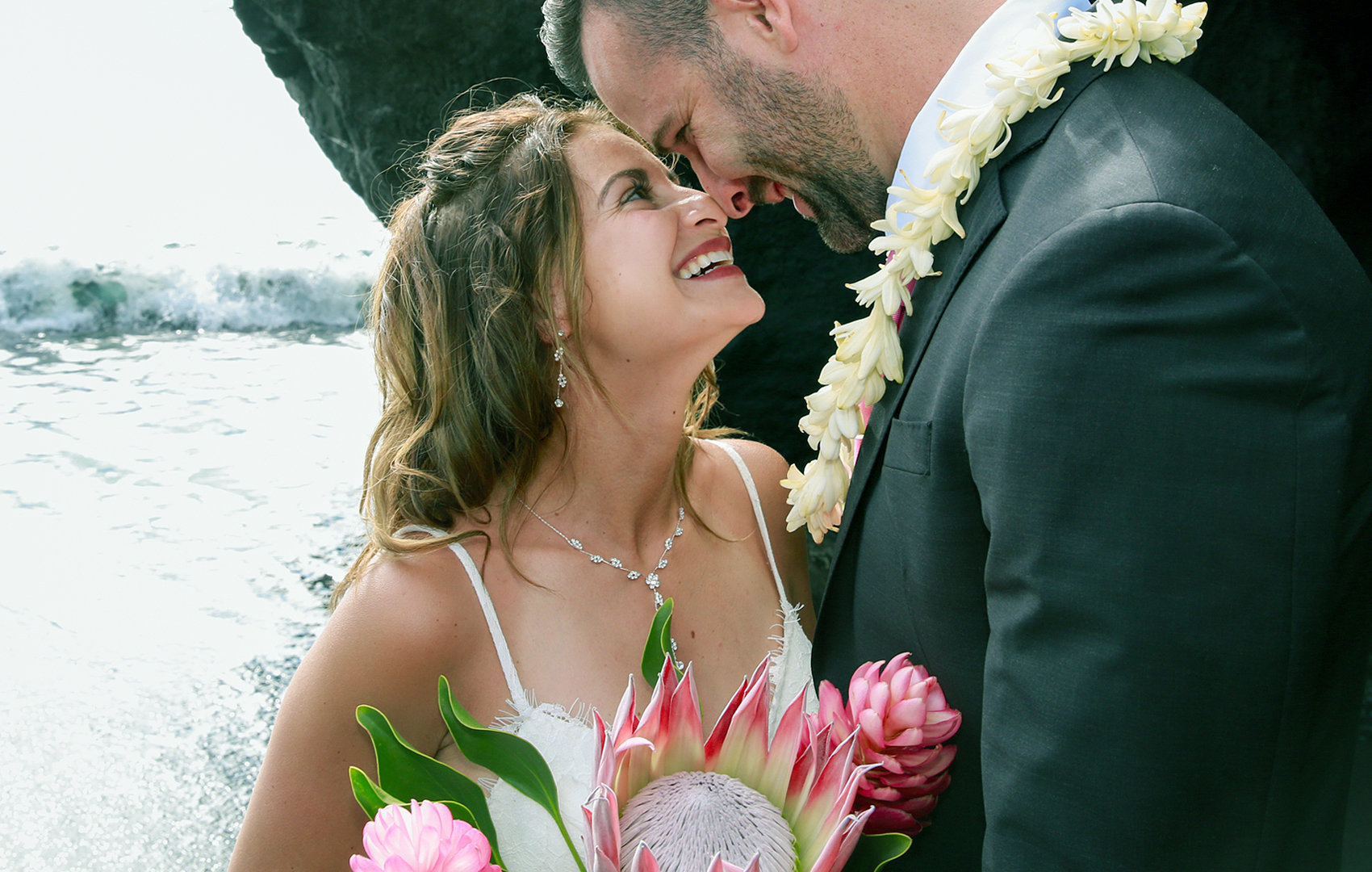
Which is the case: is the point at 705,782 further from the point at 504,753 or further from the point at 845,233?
the point at 845,233

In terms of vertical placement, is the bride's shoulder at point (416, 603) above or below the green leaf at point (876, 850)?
below

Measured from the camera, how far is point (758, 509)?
239cm

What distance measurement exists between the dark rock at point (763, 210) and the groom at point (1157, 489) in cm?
279

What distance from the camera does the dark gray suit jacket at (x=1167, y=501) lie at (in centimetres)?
95

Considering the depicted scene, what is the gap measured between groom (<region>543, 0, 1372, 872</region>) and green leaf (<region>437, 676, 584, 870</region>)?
19.3 inches

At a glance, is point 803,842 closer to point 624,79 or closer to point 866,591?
point 866,591

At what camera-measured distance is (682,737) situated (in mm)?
1116

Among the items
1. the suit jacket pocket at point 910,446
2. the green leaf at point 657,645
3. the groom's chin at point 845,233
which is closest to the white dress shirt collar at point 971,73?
the groom's chin at point 845,233

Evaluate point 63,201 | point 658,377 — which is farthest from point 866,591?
point 63,201

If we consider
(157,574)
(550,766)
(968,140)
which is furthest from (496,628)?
(157,574)

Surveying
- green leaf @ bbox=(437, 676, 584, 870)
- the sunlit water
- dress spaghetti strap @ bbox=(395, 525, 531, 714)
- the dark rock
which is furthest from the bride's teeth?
the sunlit water

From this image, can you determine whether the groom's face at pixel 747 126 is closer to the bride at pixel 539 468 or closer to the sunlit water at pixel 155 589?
the bride at pixel 539 468

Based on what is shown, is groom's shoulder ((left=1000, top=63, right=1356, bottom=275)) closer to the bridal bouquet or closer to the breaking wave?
the bridal bouquet

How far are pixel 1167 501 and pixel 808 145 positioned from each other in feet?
3.14
